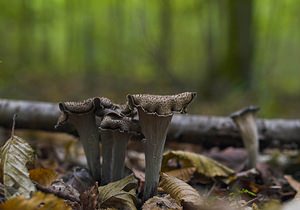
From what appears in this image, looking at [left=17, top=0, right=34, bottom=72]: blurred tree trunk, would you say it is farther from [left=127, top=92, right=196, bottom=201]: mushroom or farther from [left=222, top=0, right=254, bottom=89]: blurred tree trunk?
[left=127, top=92, right=196, bottom=201]: mushroom

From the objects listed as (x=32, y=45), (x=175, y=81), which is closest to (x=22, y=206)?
(x=175, y=81)

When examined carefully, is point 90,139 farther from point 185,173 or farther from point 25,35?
point 25,35

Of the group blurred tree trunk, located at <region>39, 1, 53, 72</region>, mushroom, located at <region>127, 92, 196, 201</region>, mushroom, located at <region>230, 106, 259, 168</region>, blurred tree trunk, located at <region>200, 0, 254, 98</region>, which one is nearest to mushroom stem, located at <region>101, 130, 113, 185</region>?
mushroom, located at <region>127, 92, 196, 201</region>

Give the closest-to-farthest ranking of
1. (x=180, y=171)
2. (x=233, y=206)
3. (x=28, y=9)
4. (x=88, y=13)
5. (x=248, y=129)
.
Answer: (x=233, y=206) → (x=180, y=171) → (x=248, y=129) → (x=28, y=9) → (x=88, y=13)

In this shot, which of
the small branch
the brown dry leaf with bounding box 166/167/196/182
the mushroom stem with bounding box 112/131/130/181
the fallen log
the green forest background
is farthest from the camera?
the green forest background

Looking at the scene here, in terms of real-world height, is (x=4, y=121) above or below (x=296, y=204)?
above

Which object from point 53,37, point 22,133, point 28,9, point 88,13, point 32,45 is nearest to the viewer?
point 22,133

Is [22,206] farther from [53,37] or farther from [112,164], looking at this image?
[53,37]
